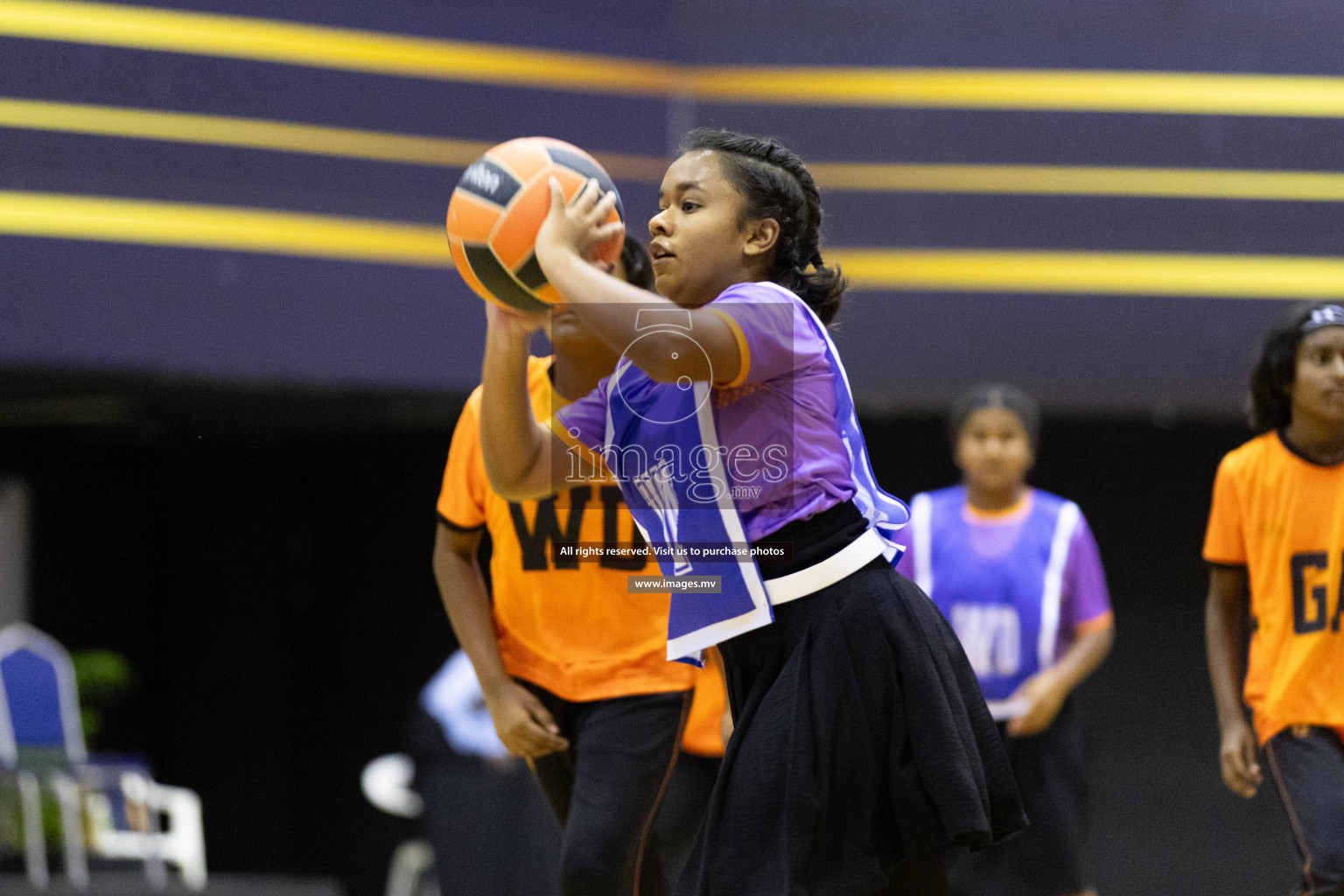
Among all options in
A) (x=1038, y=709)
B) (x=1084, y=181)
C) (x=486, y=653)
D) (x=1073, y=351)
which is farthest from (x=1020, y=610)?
(x=1084, y=181)

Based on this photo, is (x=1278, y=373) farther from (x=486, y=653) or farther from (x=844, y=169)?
(x=844, y=169)

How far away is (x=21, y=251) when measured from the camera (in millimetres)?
6594

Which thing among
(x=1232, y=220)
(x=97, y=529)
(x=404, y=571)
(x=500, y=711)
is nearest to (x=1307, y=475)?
(x=500, y=711)

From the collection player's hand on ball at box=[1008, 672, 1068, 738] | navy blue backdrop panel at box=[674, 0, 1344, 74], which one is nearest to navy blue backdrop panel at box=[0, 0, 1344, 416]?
navy blue backdrop panel at box=[674, 0, 1344, 74]

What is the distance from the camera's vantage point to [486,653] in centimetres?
342

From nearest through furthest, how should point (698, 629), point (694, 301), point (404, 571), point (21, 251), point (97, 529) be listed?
point (698, 629)
point (694, 301)
point (21, 251)
point (404, 571)
point (97, 529)

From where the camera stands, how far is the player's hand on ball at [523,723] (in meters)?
3.27

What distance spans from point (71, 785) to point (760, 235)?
5.83 metres

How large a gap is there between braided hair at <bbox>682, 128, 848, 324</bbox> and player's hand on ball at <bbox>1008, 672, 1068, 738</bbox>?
2298 millimetres

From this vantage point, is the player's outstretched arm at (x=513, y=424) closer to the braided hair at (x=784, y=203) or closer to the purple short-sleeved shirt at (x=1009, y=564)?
the braided hair at (x=784, y=203)

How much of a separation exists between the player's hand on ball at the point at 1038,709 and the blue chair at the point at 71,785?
4.19 meters

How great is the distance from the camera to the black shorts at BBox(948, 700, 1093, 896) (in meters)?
4.60

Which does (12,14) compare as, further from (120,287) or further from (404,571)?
(404,571)

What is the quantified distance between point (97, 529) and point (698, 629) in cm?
684
